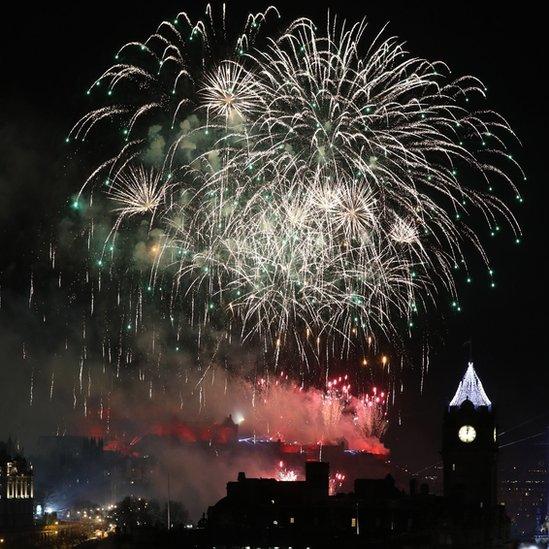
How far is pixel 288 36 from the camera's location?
53.8 meters

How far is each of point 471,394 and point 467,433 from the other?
345 centimetres

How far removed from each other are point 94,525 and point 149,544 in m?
63.0

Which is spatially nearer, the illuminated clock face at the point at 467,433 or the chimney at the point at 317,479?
the chimney at the point at 317,479

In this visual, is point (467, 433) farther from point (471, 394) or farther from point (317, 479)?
point (317, 479)

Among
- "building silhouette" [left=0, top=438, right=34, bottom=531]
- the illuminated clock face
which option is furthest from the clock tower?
"building silhouette" [left=0, top=438, right=34, bottom=531]

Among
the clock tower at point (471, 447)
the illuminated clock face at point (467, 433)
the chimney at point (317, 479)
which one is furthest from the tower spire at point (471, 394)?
the chimney at point (317, 479)

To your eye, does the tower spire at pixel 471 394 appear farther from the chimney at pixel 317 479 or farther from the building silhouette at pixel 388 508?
the chimney at pixel 317 479

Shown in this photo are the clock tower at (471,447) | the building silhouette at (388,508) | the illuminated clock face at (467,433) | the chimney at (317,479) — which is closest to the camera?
the building silhouette at (388,508)

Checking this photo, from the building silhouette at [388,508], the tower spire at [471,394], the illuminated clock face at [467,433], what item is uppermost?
the tower spire at [471,394]

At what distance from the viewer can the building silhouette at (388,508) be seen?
84.0 meters

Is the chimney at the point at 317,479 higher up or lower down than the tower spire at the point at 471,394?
lower down

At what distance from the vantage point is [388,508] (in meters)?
88.8

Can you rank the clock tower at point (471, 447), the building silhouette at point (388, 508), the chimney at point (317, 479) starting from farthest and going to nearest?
the clock tower at point (471, 447), the chimney at point (317, 479), the building silhouette at point (388, 508)

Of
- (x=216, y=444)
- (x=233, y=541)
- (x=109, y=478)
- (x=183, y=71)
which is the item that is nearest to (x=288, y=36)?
(x=183, y=71)
